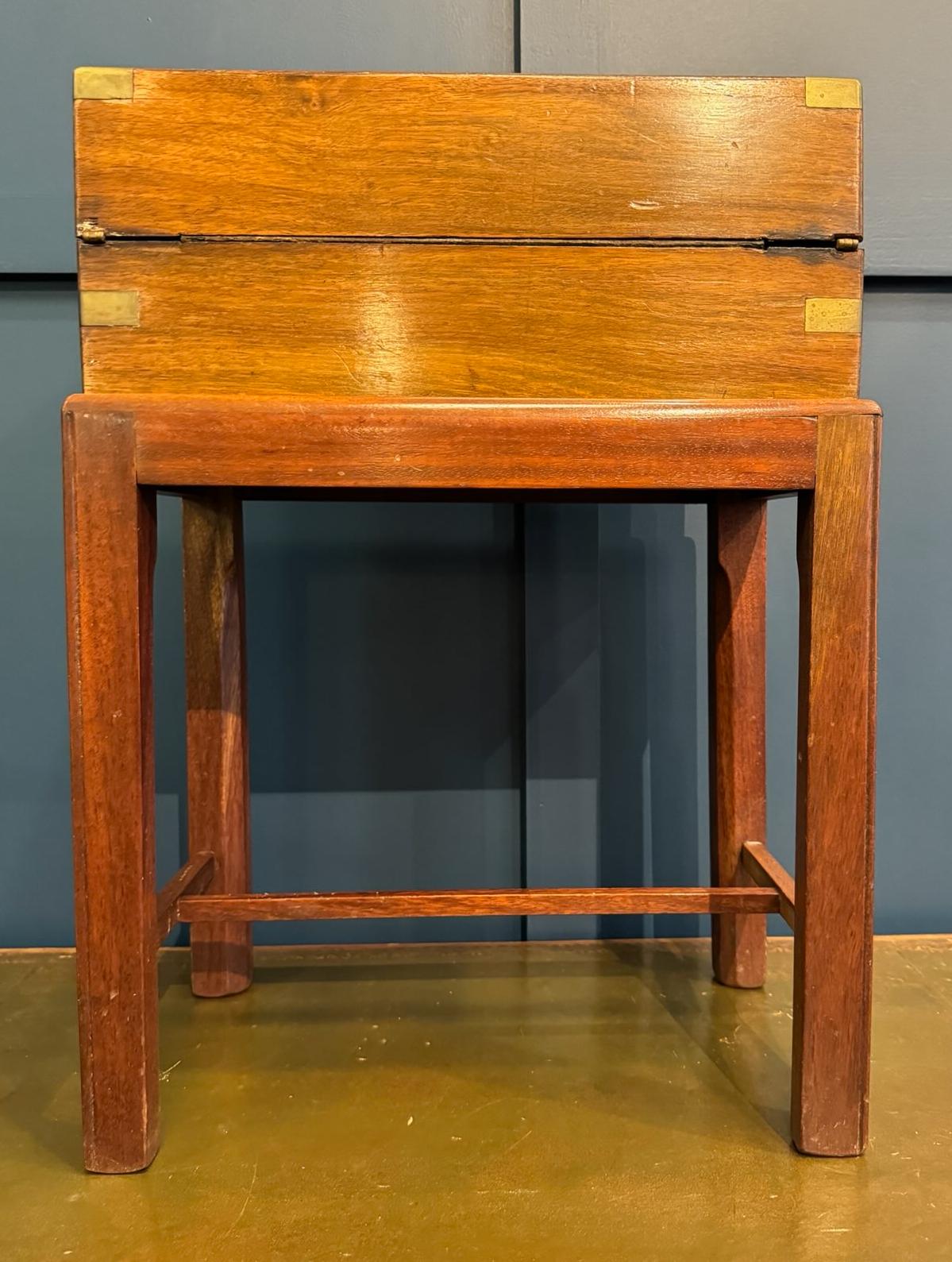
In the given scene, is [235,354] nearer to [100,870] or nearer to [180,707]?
[100,870]

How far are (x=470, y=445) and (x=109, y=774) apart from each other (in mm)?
402

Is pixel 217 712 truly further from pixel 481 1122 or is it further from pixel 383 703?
pixel 481 1122

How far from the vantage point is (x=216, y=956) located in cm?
115

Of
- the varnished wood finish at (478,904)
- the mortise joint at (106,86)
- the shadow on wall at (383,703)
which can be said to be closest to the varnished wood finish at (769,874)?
the varnished wood finish at (478,904)

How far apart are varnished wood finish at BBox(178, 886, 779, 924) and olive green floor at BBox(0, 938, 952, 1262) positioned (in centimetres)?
18

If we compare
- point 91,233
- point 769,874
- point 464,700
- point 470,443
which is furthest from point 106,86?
point 769,874

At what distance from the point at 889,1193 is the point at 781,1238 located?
116 mm

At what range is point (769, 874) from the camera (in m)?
0.99

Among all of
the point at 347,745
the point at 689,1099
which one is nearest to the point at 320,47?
the point at 347,745

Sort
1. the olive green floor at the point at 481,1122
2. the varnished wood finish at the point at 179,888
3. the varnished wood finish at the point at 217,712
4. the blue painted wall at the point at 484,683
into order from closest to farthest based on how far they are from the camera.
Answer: the olive green floor at the point at 481,1122, the varnished wood finish at the point at 179,888, the varnished wood finish at the point at 217,712, the blue painted wall at the point at 484,683

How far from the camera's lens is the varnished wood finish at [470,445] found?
0.78 metres

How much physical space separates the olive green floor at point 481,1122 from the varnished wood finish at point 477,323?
0.65 metres

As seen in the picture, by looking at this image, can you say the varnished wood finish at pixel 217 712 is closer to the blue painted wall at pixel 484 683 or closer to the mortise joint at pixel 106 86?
the blue painted wall at pixel 484 683

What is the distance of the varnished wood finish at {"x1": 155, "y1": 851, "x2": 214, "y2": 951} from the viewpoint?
0.85 meters
